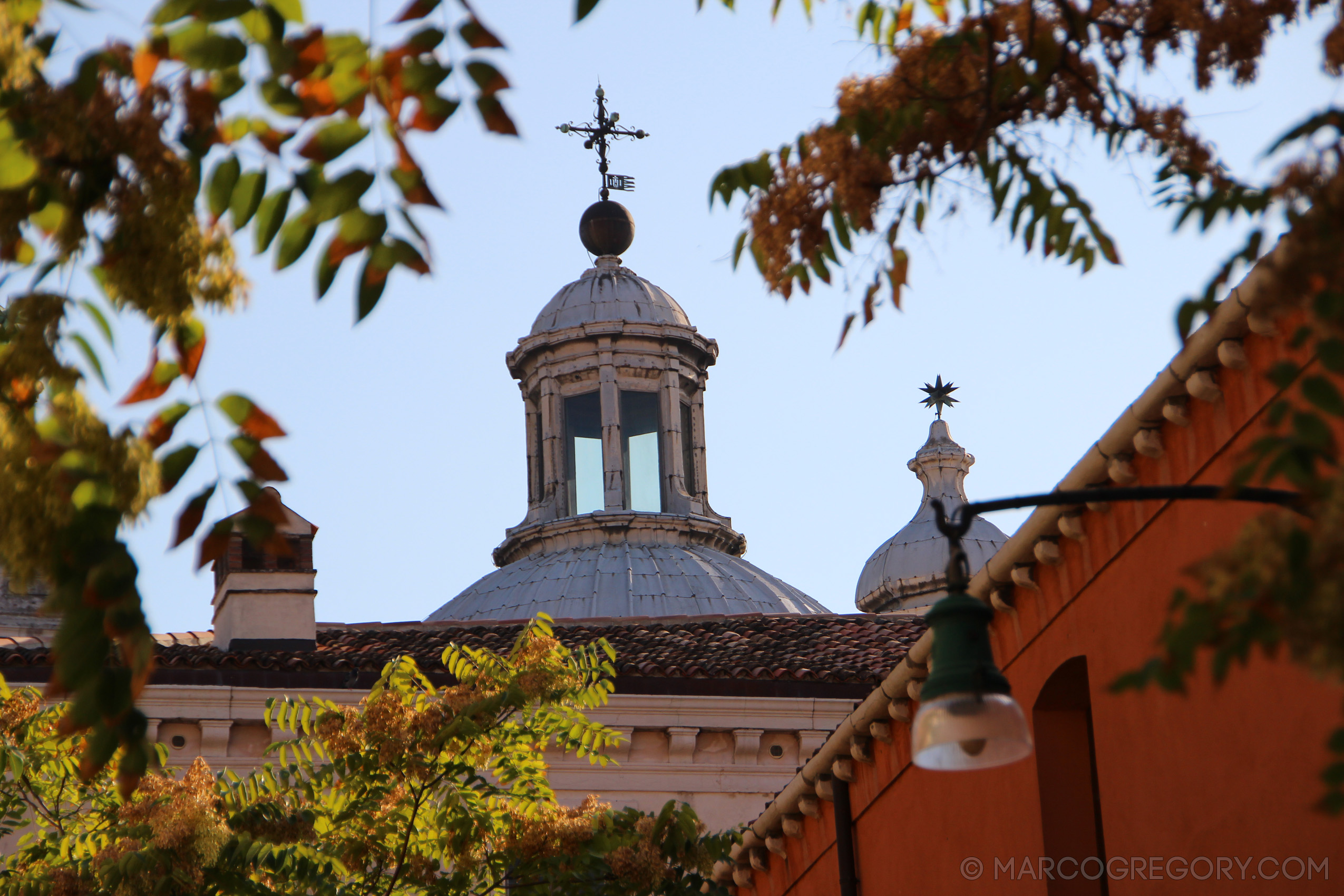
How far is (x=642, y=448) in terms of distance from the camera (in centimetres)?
2916

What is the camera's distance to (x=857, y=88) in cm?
489

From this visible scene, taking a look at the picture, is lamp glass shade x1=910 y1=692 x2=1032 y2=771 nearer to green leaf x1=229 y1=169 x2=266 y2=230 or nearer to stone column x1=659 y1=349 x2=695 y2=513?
green leaf x1=229 y1=169 x2=266 y2=230

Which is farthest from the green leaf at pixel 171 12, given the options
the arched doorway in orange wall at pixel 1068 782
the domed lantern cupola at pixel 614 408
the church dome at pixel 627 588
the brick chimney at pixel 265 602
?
the domed lantern cupola at pixel 614 408

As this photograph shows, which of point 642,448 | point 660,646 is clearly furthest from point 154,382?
point 642,448

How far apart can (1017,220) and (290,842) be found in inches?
264

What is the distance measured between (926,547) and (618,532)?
23.2 ft

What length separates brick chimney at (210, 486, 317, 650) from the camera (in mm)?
17859

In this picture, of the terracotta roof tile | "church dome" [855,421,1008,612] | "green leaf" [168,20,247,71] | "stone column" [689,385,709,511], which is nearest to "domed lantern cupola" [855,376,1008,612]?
"church dome" [855,421,1008,612]

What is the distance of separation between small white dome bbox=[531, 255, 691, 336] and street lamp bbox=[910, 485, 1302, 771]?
24.0 metres

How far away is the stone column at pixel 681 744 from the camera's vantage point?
15938mm

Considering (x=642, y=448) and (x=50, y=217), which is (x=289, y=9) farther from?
(x=642, y=448)

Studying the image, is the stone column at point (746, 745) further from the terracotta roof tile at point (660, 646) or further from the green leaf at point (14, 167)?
the green leaf at point (14, 167)

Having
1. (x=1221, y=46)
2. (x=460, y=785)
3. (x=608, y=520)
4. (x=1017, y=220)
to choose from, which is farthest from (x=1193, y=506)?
(x=608, y=520)

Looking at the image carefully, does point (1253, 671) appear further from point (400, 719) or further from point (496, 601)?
point (496, 601)
